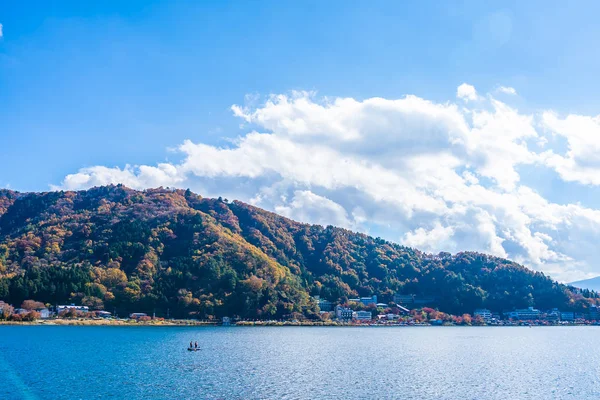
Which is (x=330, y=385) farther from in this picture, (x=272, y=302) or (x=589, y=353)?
(x=272, y=302)

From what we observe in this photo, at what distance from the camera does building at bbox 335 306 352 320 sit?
188 m

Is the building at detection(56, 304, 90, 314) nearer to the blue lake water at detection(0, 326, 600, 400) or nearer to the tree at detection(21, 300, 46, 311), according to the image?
the tree at detection(21, 300, 46, 311)

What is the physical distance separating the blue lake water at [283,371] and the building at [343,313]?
94574 mm

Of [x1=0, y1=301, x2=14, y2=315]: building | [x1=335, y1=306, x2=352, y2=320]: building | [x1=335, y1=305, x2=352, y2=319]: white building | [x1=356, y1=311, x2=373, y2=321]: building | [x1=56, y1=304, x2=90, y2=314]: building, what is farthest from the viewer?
[x1=356, y1=311, x2=373, y2=321]: building

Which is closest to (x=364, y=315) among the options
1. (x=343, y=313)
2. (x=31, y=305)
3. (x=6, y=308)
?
(x=343, y=313)

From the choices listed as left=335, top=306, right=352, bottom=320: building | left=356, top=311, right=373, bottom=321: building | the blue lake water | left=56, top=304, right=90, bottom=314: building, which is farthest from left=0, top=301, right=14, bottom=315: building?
left=356, top=311, right=373, bottom=321: building

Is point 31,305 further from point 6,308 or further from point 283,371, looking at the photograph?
point 283,371

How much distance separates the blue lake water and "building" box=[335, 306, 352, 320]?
94.6m

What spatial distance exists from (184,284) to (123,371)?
359 feet

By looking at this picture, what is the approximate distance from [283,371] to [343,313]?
Answer: 13165cm

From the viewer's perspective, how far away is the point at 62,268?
155375 millimetres

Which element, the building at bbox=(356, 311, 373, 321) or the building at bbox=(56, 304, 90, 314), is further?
the building at bbox=(356, 311, 373, 321)

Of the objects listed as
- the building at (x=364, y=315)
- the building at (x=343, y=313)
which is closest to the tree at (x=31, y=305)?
the building at (x=343, y=313)

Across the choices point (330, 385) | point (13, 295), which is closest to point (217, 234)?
point (13, 295)
